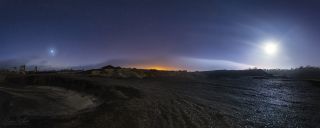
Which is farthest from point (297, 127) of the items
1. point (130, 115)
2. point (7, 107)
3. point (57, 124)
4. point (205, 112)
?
point (7, 107)

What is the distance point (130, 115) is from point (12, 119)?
1016cm

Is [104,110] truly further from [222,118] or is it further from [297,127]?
[297,127]

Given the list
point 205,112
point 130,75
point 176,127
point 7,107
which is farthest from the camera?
point 130,75

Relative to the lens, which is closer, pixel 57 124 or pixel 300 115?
pixel 57 124

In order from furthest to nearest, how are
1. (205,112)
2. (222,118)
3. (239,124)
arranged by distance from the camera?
1. (205,112)
2. (222,118)
3. (239,124)

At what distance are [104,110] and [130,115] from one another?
3.92 m

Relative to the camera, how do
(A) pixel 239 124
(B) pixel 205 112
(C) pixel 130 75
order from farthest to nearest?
(C) pixel 130 75
(B) pixel 205 112
(A) pixel 239 124

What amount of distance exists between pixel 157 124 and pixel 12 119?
12.9 m

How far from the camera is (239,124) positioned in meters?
23.1

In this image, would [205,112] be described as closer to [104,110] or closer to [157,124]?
[157,124]

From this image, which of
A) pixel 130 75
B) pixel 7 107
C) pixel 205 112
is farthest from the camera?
pixel 130 75

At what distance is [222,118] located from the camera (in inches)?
997

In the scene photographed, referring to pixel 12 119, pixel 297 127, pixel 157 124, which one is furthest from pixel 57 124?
pixel 297 127

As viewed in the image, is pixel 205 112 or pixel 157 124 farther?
pixel 205 112
